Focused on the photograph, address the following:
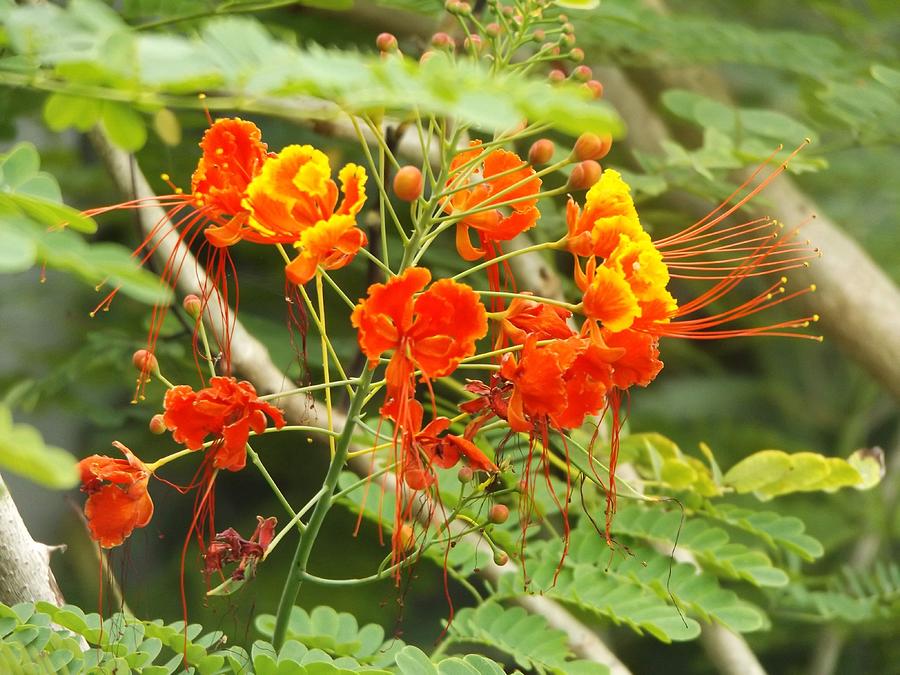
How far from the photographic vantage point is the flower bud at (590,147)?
1.01 m

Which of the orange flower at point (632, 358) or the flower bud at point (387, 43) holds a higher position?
the flower bud at point (387, 43)

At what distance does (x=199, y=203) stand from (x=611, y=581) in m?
0.77

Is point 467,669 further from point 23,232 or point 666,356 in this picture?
point 666,356

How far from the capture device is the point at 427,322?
0.95m

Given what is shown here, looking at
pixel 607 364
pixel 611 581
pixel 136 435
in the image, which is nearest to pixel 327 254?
pixel 607 364

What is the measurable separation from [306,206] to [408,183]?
0.10 meters

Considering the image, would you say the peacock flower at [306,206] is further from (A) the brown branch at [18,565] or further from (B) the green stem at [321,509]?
(A) the brown branch at [18,565]

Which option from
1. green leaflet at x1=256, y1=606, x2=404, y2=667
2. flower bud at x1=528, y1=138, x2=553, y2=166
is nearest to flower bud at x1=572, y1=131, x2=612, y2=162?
flower bud at x1=528, y1=138, x2=553, y2=166

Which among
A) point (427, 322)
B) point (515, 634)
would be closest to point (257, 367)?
point (515, 634)

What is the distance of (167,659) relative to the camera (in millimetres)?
1223

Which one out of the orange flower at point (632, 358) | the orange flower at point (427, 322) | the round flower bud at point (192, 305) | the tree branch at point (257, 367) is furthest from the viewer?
the tree branch at point (257, 367)

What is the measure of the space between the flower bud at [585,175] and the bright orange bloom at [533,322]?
14 cm

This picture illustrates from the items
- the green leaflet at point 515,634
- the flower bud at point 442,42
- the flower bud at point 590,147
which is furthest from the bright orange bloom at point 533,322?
the green leaflet at point 515,634

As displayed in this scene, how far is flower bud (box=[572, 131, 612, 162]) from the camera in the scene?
101 centimetres
